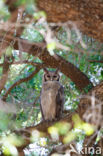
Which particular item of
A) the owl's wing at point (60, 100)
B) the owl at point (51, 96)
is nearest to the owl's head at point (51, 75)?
the owl at point (51, 96)

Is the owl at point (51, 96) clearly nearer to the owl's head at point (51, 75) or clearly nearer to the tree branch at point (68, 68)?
the owl's head at point (51, 75)

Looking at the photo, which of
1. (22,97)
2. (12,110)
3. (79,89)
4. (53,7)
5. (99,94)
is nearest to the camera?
(53,7)

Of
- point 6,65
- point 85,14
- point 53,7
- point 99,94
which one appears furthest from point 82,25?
point 6,65

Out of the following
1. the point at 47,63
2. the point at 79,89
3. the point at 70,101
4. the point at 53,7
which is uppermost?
the point at 53,7

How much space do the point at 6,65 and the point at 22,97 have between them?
0.91 metres

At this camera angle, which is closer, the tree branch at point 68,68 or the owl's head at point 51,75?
the tree branch at point 68,68

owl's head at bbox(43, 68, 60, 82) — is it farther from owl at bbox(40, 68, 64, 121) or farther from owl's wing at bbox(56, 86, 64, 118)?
owl's wing at bbox(56, 86, 64, 118)

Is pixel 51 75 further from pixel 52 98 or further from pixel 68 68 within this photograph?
pixel 68 68

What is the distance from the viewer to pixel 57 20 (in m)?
3.46

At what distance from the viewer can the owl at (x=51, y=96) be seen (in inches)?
219

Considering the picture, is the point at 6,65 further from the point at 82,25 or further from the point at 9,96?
the point at 82,25

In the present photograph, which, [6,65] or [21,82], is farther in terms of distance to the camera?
[21,82]

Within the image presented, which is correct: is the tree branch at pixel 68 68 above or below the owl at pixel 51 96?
above

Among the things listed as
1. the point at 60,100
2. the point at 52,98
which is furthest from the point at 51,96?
the point at 60,100
